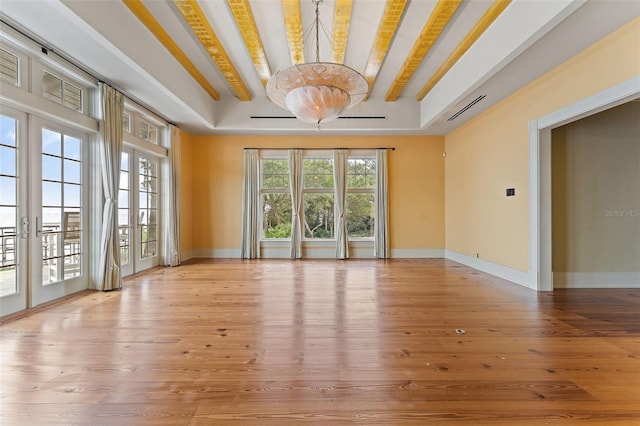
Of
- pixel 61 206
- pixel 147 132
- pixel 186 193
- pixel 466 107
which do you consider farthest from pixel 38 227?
pixel 466 107

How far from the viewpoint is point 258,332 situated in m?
2.89

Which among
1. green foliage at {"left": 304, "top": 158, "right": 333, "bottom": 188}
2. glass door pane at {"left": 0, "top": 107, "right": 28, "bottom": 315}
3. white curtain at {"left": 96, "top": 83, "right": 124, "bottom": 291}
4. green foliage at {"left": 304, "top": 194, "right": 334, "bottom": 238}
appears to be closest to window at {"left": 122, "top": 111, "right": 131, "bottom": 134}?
white curtain at {"left": 96, "top": 83, "right": 124, "bottom": 291}

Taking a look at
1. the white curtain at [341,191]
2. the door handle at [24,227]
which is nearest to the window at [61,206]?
the door handle at [24,227]

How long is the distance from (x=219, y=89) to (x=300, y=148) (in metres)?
2.32

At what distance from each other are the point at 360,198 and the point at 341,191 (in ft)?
1.96

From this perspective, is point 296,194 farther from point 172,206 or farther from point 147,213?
point 147,213

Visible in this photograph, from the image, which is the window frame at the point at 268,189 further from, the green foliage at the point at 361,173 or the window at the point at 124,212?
the window at the point at 124,212

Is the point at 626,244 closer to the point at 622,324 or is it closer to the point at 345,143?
the point at 622,324

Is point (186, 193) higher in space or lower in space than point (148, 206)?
higher

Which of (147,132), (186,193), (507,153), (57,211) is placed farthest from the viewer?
(186,193)

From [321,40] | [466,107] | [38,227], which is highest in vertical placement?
[321,40]

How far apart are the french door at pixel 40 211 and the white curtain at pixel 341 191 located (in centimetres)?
505

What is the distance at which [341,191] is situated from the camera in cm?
754

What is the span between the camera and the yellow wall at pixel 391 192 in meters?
7.62
